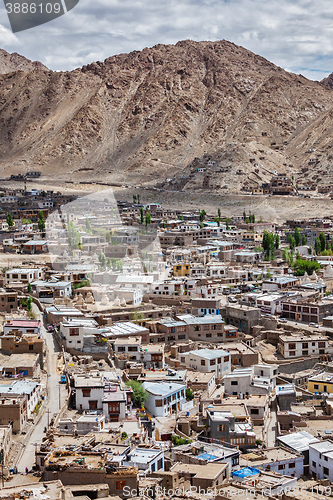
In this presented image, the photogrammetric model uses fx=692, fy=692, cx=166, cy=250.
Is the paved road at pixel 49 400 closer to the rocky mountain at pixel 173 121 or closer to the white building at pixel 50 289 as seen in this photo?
the white building at pixel 50 289

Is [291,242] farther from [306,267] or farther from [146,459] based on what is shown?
[146,459]

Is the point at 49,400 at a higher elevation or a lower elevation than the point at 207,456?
higher

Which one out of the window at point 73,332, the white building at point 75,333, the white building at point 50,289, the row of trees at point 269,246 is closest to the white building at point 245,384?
the white building at point 75,333

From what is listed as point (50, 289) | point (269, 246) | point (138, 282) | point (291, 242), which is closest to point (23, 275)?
point (50, 289)

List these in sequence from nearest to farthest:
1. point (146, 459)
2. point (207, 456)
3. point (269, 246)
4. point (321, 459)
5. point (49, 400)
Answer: point (146, 459) → point (207, 456) → point (321, 459) → point (49, 400) → point (269, 246)

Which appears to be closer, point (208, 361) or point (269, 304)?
point (208, 361)

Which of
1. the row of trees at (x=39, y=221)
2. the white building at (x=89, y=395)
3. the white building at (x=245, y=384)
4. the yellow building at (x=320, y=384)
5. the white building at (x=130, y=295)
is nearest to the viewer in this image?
the white building at (x=89, y=395)
